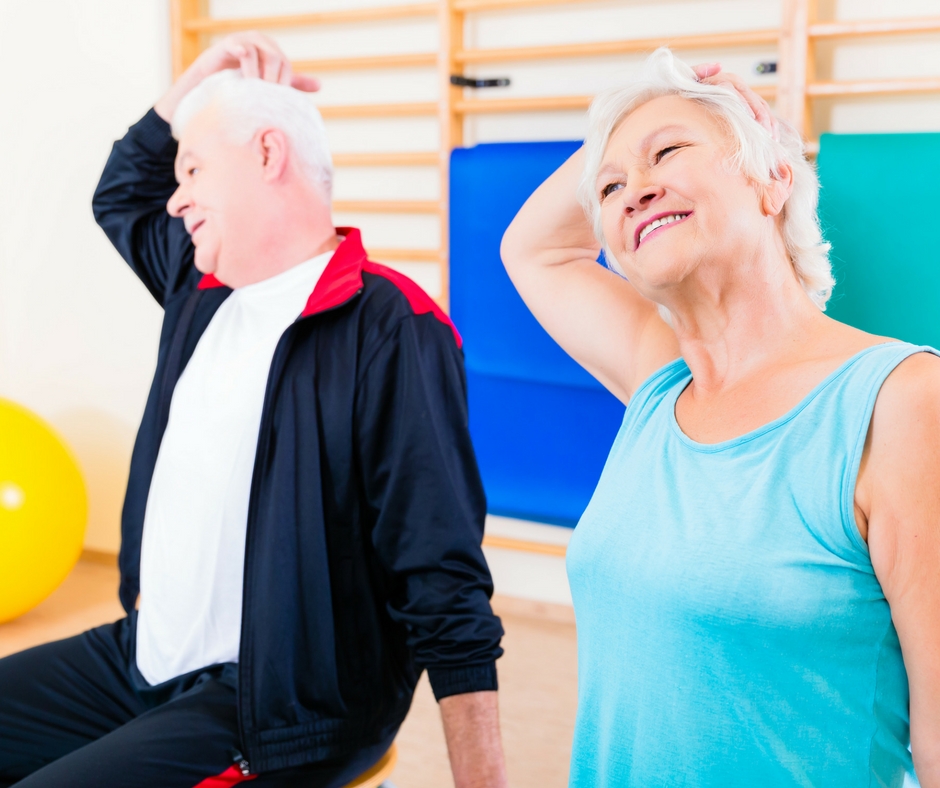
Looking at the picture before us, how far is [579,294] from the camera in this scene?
128 centimetres

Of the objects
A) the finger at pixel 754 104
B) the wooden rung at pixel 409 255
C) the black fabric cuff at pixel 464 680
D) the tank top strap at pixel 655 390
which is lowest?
the black fabric cuff at pixel 464 680

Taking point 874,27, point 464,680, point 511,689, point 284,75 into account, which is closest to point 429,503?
point 464,680

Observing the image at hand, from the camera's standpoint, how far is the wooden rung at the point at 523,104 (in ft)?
10.0

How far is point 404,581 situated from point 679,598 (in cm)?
57

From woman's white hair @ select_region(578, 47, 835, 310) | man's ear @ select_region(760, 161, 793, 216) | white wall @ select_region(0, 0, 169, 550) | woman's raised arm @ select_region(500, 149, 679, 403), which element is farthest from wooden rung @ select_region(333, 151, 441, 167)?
man's ear @ select_region(760, 161, 793, 216)

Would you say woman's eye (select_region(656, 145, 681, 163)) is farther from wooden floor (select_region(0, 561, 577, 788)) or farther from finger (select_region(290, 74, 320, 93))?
wooden floor (select_region(0, 561, 577, 788))

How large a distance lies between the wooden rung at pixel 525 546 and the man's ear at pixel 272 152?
1868mm

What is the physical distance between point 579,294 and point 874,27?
6.01 ft

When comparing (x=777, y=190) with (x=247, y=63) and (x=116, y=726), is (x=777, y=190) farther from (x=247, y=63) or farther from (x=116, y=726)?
(x=116, y=726)

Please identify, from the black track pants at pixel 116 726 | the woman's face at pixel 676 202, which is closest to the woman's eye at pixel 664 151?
the woman's face at pixel 676 202

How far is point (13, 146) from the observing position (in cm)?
394

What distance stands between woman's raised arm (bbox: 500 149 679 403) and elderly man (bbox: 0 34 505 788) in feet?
0.74

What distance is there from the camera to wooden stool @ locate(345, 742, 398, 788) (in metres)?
1.43

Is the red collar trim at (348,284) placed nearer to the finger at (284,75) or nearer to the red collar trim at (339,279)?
the red collar trim at (339,279)
